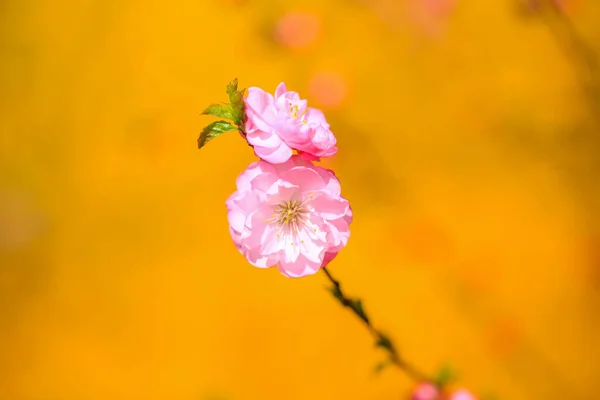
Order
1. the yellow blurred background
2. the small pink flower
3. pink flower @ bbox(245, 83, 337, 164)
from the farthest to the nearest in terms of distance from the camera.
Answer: the yellow blurred background < the small pink flower < pink flower @ bbox(245, 83, 337, 164)

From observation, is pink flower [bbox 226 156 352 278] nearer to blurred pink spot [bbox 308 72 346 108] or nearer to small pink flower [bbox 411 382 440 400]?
small pink flower [bbox 411 382 440 400]

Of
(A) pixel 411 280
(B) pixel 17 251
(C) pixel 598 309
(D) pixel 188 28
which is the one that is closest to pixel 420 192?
(A) pixel 411 280

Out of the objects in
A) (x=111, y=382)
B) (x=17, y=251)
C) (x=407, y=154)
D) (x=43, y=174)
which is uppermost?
(x=407, y=154)

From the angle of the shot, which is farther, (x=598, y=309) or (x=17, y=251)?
(x=17, y=251)

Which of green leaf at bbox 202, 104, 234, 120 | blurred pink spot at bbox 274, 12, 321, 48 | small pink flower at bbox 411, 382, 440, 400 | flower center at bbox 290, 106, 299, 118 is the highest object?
blurred pink spot at bbox 274, 12, 321, 48

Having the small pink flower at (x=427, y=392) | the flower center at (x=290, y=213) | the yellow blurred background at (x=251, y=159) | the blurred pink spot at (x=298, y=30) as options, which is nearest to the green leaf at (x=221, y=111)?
the flower center at (x=290, y=213)

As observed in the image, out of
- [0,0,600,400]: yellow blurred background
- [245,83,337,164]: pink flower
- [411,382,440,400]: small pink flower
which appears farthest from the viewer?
[0,0,600,400]: yellow blurred background

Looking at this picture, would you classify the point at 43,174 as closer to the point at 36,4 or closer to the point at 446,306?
the point at 36,4

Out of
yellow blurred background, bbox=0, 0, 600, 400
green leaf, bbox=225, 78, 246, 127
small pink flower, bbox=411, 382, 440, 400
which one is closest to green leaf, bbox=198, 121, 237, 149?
green leaf, bbox=225, 78, 246, 127
